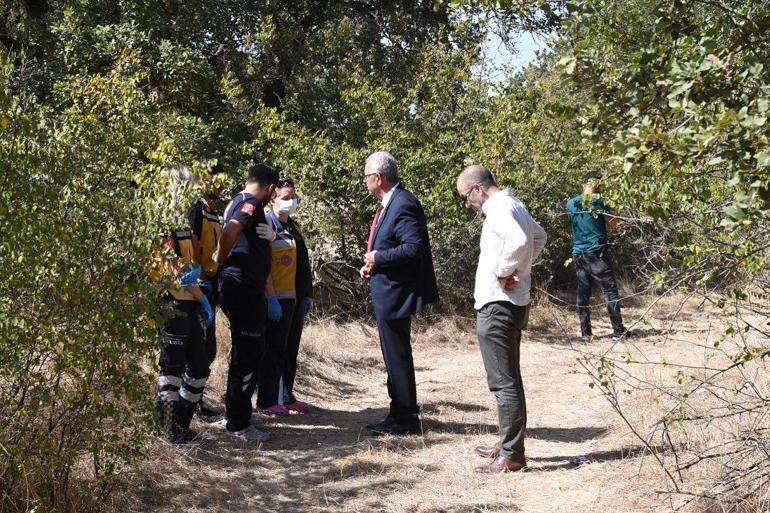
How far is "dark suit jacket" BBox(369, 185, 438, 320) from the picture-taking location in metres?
5.91

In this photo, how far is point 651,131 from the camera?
2.87 metres

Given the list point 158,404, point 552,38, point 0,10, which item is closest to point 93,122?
point 158,404

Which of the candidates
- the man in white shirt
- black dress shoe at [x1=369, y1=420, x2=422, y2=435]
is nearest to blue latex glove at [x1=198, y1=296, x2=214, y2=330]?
black dress shoe at [x1=369, y1=420, x2=422, y2=435]

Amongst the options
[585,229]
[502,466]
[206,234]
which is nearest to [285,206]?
[206,234]

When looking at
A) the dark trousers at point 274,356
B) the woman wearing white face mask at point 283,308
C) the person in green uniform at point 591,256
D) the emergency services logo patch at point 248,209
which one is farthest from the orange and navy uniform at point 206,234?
the person in green uniform at point 591,256

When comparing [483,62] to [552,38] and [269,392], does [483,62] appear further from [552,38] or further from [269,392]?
[552,38]

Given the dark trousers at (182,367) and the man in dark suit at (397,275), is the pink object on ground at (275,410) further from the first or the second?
the dark trousers at (182,367)

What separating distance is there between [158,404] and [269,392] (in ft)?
5.16

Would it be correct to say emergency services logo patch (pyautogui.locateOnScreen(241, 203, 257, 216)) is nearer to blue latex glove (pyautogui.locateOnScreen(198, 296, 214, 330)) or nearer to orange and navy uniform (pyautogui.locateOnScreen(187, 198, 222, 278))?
orange and navy uniform (pyautogui.locateOnScreen(187, 198, 222, 278))

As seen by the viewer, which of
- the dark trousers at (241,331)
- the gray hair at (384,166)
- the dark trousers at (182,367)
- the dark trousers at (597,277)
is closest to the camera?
the dark trousers at (182,367)

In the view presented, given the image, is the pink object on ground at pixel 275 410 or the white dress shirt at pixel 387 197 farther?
the pink object on ground at pixel 275 410

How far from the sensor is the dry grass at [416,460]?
4699mm

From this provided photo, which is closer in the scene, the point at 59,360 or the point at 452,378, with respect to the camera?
the point at 59,360

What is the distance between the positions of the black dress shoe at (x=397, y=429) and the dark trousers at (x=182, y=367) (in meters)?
1.36
